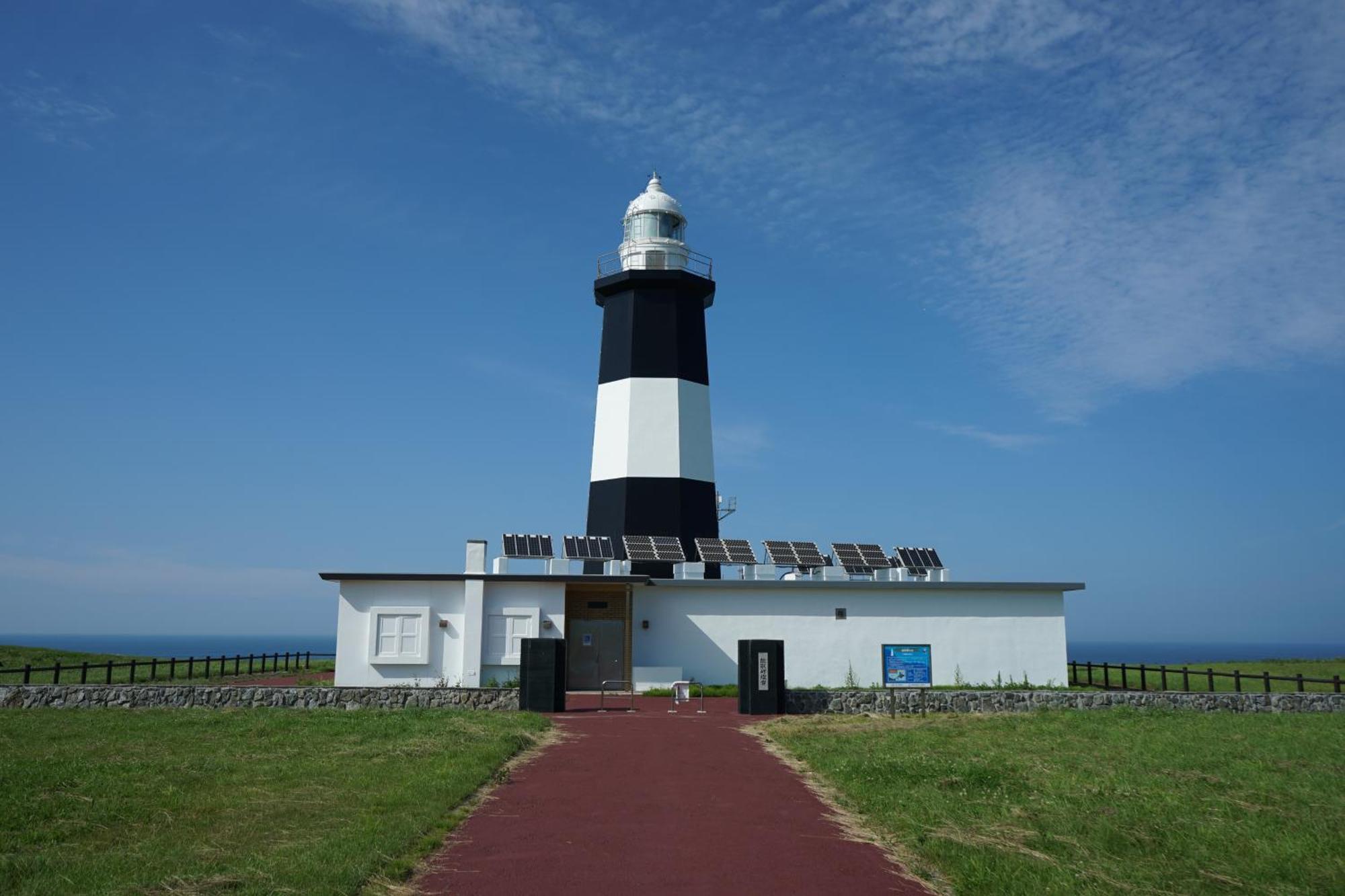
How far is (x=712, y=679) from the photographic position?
26.4 meters

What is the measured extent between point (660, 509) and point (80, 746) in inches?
687

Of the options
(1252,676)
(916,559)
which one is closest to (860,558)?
(916,559)

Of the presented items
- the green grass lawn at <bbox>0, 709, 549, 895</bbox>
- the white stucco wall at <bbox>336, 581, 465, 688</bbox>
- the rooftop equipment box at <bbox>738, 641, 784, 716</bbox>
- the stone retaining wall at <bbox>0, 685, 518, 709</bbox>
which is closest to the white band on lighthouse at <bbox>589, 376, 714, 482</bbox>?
the white stucco wall at <bbox>336, 581, 465, 688</bbox>

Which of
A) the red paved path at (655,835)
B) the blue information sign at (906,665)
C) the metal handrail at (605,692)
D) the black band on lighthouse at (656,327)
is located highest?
the black band on lighthouse at (656,327)

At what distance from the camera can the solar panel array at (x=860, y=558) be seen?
2805 cm

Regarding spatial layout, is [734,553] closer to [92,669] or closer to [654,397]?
[654,397]

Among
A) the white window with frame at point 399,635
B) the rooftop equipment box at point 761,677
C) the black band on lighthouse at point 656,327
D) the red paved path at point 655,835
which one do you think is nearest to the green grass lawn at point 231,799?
the red paved path at point 655,835

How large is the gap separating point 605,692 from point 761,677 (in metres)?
6.40

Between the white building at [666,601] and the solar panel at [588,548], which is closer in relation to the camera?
the white building at [666,601]

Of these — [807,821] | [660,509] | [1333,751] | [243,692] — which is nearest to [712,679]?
[660,509]

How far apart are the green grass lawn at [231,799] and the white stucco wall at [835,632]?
29.4ft

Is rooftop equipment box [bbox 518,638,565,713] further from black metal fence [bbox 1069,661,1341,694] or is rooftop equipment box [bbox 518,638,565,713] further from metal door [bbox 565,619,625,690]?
black metal fence [bbox 1069,661,1341,694]

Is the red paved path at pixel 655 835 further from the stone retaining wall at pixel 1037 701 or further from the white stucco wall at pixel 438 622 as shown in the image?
the white stucco wall at pixel 438 622

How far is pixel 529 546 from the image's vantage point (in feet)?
87.0
